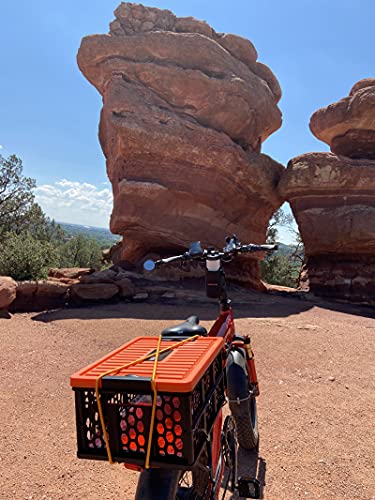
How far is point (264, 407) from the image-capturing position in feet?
15.0

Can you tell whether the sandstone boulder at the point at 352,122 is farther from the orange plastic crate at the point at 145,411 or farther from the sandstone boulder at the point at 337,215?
the orange plastic crate at the point at 145,411

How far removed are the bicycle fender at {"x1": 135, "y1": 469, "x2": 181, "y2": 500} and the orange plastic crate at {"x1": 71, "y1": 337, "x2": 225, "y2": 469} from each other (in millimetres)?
129

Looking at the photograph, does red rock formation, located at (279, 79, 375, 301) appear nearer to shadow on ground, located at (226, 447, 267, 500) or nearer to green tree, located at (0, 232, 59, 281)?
green tree, located at (0, 232, 59, 281)

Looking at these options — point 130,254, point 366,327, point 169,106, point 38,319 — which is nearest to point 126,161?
point 169,106

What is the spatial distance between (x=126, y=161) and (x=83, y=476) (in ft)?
44.2

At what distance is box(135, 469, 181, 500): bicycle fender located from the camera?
5.11 ft

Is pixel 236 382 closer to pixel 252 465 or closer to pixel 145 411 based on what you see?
pixel 252 465

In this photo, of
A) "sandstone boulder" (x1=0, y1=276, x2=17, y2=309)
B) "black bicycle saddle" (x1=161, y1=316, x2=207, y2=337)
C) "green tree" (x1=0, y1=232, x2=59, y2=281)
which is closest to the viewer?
"black bicycle saddle" (x1=161, y1=316, x2=207, y2=337)

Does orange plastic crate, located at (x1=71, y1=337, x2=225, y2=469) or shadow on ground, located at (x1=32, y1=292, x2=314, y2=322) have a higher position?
orange plastic crate, located at (x1=71, y1=337, x2=225, y2=469)

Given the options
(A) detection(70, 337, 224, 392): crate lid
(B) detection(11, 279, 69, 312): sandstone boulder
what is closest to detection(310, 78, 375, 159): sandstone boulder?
(B) detection(11, 279, 69, 312): sandstone boulder

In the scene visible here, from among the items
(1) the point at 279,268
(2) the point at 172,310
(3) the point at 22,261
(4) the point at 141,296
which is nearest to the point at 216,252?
(2) the point at 172,310

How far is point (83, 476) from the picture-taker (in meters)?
3.14

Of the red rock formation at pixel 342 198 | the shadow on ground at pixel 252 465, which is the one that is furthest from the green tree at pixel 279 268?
the shadow on ground at pixel 252 465

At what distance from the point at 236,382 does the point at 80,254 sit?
98.6 ft
